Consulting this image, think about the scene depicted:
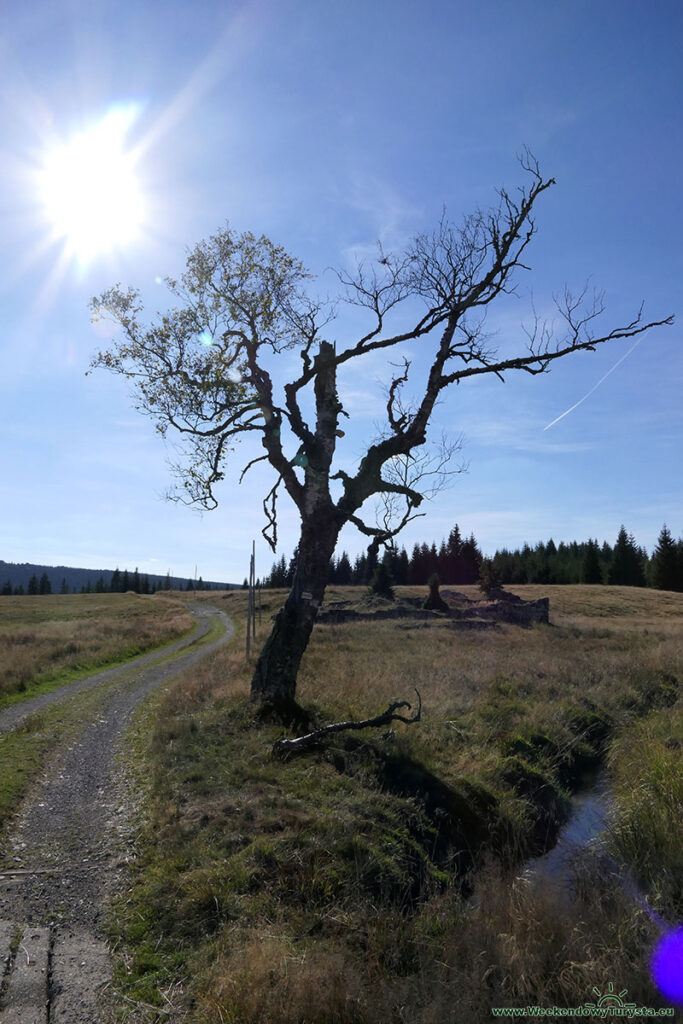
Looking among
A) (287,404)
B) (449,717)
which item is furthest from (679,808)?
(287,404)

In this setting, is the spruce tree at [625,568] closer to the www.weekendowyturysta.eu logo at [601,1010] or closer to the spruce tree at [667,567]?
the spruce tree at [667,567]

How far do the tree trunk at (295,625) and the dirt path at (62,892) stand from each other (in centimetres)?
331

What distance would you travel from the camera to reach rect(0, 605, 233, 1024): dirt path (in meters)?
4.80

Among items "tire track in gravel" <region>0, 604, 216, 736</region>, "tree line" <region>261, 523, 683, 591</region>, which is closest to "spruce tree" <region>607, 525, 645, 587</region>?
"tree line" <region>261, 523, 683, 591</region>

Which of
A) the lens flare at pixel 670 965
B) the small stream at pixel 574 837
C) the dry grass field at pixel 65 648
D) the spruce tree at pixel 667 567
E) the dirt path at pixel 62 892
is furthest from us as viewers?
the spruce tree at pixel 667 567

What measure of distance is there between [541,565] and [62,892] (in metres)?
107

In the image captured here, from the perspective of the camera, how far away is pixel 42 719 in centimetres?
1473

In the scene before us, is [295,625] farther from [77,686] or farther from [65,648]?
[65,648]

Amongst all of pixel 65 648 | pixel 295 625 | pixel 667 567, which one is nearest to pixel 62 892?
pixel 295 625

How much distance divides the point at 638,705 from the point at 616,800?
8128 mm

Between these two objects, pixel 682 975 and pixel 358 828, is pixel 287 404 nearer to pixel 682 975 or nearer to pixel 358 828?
pixel 358 828

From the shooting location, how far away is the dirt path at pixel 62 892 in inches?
189

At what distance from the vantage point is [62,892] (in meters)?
6.54

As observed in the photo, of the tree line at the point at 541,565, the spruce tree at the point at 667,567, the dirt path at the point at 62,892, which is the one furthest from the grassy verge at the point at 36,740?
the spruce tree at the point at 667,567
